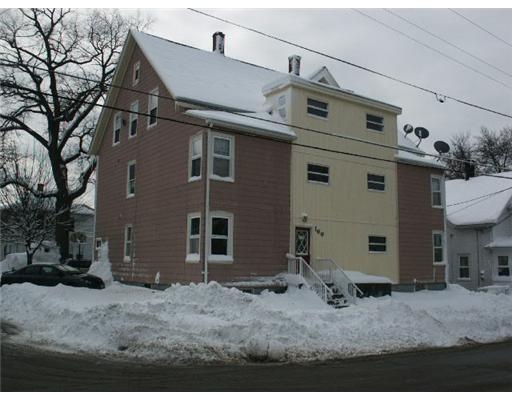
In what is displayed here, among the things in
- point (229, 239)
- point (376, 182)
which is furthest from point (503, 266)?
point (229, 239)

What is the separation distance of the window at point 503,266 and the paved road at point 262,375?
19.7m

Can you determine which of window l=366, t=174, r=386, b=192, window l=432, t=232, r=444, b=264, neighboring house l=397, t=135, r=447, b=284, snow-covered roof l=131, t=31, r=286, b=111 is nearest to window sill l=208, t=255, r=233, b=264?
snow-covered roof l=131, t=31, r=286, b=111

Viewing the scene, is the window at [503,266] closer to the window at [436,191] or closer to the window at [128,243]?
the window at [436,191]

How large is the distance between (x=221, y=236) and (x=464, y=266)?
18556mm

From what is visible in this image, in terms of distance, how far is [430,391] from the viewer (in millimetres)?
8125

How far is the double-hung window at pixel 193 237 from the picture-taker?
19.0 m

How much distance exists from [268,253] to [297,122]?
17.3ft

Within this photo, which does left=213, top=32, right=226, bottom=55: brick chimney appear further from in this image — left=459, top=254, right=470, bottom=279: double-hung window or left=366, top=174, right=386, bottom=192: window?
left=459, top=254, right=470, bottom=279: double-hung window

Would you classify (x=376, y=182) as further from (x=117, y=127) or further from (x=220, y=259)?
(x=117, y=127)

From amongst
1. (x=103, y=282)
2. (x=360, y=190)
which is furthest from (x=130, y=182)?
(x=360, y=190)

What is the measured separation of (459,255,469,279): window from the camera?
31734mm

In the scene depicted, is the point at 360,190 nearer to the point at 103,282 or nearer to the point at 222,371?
the point at 103,282

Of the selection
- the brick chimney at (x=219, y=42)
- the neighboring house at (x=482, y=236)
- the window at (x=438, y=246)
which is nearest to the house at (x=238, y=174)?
the window at (x=438, y=246)

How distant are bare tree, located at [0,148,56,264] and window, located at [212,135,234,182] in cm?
1684
